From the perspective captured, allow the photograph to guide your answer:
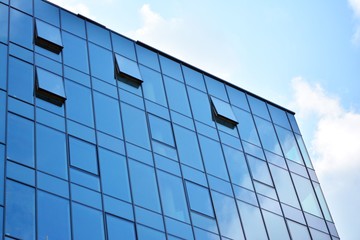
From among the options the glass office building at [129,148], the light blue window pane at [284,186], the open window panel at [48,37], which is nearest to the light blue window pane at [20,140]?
the glass office building at [129,148]

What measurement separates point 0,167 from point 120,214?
5205mm

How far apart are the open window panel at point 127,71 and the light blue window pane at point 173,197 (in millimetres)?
5782

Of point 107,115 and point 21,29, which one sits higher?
point 21,29

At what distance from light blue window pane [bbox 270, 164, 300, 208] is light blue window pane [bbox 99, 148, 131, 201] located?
992 cm

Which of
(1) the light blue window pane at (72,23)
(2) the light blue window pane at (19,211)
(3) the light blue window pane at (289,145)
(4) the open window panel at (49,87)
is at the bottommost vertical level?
(2) the light blue window pane at (19,211)

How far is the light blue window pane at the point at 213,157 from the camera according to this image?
3419cm

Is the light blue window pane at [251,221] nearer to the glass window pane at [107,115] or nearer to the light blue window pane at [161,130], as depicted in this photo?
the light blue window pane at [161,130]

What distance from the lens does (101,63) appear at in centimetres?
3444

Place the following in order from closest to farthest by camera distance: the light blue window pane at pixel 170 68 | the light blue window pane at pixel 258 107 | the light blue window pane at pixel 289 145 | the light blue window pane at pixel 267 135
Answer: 1. the light blue window pane at pixel 170 68
2. the light blue window pane at pixel 267 135
3. the light blue window pane at pixel 289 145
4. the light blue window pane at pixel 258 107

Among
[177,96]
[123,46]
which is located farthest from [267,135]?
[123,46]

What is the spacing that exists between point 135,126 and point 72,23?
661 centimetres

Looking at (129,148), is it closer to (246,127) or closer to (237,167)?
(237,167)

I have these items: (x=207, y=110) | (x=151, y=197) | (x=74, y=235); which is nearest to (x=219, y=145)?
(x=207, y=110)

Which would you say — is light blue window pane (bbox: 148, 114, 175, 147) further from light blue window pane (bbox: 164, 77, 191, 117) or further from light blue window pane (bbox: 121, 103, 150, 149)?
light blue window pane (bbox: 164, 77, 191, 117)
